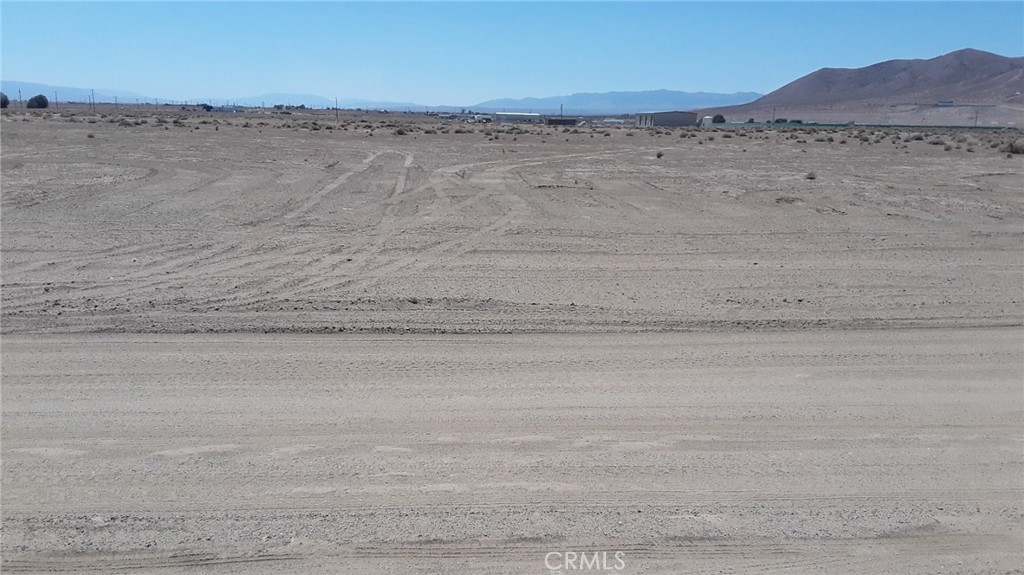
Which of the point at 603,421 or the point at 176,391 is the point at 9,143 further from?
the point at 603,421

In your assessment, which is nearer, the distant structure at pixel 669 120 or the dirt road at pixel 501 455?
the dirt road at pixel 501 455

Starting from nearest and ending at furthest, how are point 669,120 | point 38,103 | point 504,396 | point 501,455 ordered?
point 501,455, point 504,396, point 669,120, point 38,103

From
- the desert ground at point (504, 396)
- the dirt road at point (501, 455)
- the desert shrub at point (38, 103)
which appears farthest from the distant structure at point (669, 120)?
the dirt road at point (501, 455)

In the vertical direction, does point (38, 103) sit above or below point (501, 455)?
above

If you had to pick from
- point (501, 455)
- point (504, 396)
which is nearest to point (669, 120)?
point (504, 396)

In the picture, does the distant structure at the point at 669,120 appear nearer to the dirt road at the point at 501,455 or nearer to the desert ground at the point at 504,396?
the desert ground at the point at 504,396

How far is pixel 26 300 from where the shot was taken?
1013 cm

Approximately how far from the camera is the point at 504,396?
7.24 m

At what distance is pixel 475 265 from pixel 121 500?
812 centimetres

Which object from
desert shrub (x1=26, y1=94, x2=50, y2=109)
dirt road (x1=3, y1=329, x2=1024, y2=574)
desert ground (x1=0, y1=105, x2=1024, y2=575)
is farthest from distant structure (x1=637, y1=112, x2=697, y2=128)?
dirt road (x1=3, y1=329, x2=1024, y2=574)

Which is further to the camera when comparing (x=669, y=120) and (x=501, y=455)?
(x=669, y=120)

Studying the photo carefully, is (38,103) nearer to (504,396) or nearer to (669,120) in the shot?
(669,120)

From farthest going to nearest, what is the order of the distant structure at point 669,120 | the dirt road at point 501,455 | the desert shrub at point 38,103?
the desert shrub at point 38,103, the distant structure at point 669,120, the dirt road at point 501,455

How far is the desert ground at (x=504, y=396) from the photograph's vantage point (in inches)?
199
